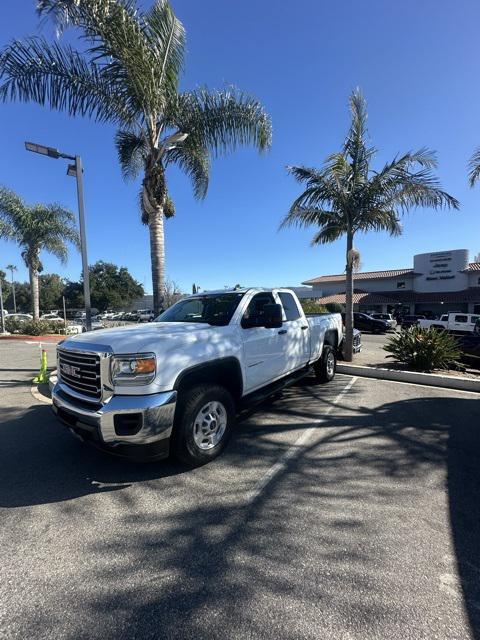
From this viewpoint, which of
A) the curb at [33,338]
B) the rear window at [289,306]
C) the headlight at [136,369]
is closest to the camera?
the headlight at [136,369]

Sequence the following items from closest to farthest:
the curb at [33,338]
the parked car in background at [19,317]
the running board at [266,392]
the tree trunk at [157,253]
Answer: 1. the running board at [266,392]
2. the tree trunk at [157,253]
3. the curb at [33,338]
4. the parked car in background at [19,317]

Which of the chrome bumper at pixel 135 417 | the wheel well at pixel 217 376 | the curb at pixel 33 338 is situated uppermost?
the wheel well at pixel 217 376

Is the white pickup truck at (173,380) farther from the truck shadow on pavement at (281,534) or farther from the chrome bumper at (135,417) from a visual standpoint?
the truck shadow on pavement at (281,534)

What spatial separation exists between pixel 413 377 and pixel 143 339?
6562 millimetres

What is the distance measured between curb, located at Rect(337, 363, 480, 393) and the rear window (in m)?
3.40

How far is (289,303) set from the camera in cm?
581

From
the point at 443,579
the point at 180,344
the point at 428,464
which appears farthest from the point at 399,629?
the point at 180,344

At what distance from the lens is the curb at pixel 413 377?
700cm

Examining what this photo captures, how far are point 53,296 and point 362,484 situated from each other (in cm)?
8163

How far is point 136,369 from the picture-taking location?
3.16 m

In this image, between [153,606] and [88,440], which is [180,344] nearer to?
[88,440]

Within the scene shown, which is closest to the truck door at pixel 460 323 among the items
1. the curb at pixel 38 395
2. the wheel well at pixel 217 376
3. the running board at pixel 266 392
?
the running board at pixel 266 392

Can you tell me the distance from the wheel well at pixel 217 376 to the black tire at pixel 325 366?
3.26m

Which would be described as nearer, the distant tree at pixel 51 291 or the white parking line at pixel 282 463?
the white parking line at pixel 282 463
